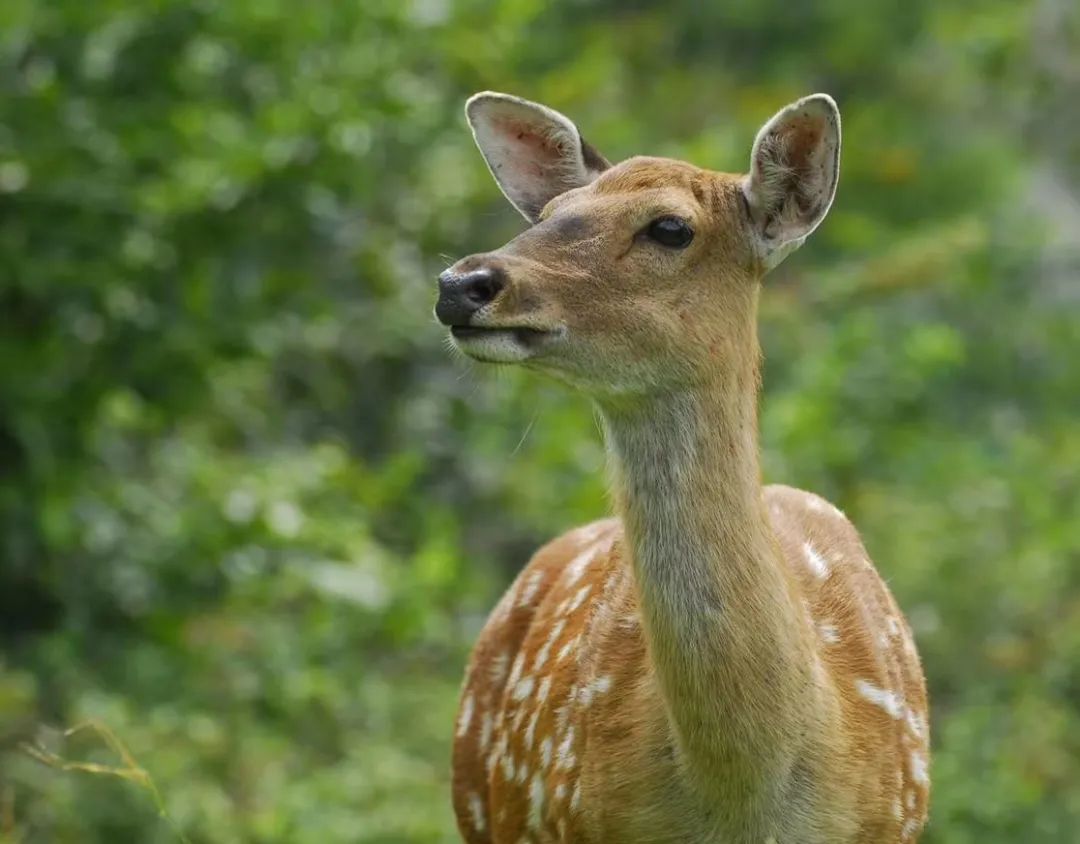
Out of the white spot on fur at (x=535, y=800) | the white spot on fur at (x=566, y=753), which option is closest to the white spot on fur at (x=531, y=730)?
the white spot on fur at (x=535, y=800)

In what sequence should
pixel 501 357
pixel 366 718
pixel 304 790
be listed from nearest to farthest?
pixel 501 357, pixel 304 790, pixel 366 718

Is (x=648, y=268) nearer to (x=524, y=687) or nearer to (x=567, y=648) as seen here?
(x=567, y=648)

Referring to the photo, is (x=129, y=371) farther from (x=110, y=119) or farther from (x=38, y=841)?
(x=38, y=841)

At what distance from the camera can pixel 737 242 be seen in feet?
16.7

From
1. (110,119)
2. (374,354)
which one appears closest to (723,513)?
(110,119)

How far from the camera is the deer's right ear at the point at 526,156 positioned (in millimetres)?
5641

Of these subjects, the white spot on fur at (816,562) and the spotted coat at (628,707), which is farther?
the white spot on fur at (816,562)

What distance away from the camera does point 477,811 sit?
20.4 ft

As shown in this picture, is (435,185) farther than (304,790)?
Yes

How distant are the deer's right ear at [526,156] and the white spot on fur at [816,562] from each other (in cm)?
113

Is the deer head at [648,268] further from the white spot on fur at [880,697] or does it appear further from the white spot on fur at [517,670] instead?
the white spot on fur at [517,670]

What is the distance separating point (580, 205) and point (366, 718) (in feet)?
16.2

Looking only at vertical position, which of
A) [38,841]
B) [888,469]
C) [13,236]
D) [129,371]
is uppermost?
[13,236]

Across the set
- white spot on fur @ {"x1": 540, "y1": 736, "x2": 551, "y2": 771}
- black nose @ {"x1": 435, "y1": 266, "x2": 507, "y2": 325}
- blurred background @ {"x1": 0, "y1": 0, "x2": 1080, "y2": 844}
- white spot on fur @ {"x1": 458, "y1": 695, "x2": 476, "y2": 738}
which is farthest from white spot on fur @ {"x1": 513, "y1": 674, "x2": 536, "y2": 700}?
blurred background @ {"x1": 0, "y1": 0, "x2": 1080, "y2": 844}
